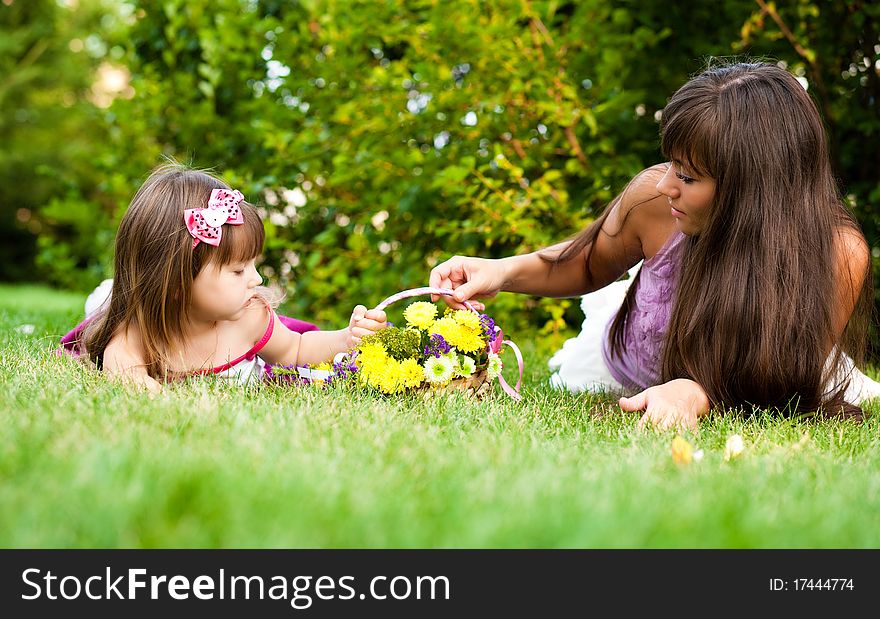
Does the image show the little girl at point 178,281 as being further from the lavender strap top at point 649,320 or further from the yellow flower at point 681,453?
the yellow flower at point 681,453

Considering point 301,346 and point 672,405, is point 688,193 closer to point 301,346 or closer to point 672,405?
point 672,405

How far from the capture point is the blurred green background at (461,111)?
13.4 feet

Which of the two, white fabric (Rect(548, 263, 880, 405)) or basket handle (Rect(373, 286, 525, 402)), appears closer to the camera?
basket handle (Rect(373, 286, 525, 402))

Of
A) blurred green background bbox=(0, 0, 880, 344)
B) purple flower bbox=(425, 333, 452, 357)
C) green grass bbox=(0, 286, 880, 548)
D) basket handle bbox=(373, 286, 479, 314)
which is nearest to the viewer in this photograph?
green grass bbox=(0, 286, 880, 548)

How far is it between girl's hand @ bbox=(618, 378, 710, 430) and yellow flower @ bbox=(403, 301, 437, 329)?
578 mm

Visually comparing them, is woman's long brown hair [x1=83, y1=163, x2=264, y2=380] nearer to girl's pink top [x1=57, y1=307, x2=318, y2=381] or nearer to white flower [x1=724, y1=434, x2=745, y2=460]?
girl's pink top [x1=57, y1=307, x2=318, y2=381]

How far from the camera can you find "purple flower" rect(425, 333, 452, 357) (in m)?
2.42

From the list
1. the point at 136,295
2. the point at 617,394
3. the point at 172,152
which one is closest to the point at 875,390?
the point at 617,394

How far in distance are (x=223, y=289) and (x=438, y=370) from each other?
0.73 m

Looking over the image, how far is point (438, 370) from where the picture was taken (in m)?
2.37

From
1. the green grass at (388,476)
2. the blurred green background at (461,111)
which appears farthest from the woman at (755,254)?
the blurred green background at (461,111)

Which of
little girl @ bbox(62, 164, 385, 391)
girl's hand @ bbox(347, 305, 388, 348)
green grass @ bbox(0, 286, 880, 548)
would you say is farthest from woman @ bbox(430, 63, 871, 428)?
little girl @ bbox(62, 164, 385, 391)
